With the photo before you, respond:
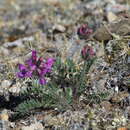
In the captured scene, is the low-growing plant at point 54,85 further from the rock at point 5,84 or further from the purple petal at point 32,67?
the rock at point 5,84

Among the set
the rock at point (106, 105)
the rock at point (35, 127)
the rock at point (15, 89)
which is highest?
the rock at point (15, 89)

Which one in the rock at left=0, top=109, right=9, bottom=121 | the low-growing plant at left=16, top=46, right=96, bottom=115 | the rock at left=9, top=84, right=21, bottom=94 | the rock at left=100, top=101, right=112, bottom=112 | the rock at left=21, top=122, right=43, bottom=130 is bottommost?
the rock at left=21, top=122, right=43, bottom=130

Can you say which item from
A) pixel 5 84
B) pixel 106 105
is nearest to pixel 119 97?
pixel 106 105

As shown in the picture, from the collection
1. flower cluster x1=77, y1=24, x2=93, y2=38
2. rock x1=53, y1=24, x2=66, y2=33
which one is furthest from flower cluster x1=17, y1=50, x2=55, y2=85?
rock x1=53, y1=24, x2=66, y2=33

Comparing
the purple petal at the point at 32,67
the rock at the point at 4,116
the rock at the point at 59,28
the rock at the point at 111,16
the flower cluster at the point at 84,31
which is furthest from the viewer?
the rock at the point at 59,28

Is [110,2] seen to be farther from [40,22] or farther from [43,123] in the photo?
[43,123]

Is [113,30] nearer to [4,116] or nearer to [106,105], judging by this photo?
[106,105]

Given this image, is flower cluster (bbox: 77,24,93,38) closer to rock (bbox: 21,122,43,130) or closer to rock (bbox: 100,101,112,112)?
rock (bbox: 100,101,112,112)

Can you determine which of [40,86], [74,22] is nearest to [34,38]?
[74,22]

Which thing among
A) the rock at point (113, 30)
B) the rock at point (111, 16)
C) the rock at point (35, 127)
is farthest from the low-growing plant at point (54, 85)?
the rock at point (111, 16)
